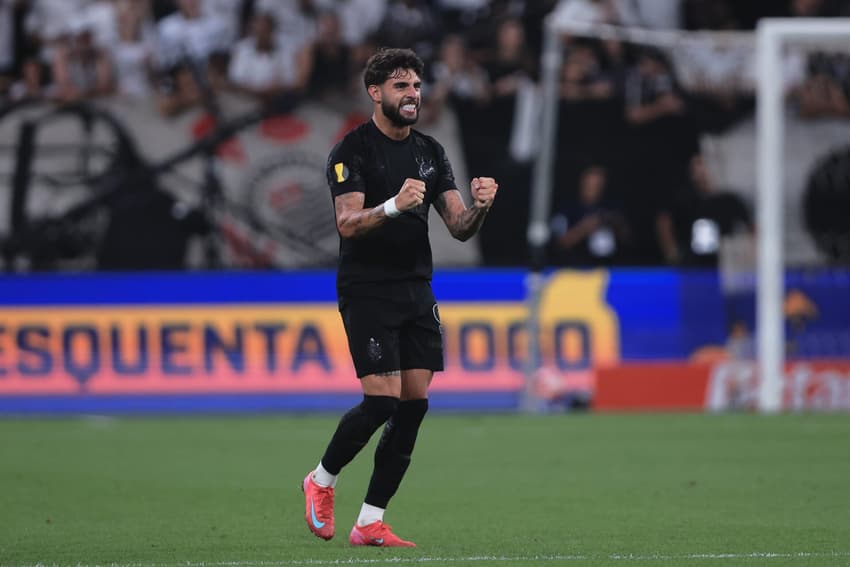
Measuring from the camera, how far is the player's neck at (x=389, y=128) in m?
7.82

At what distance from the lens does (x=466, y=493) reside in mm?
10312

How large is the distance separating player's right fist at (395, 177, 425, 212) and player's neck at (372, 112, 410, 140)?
656mm

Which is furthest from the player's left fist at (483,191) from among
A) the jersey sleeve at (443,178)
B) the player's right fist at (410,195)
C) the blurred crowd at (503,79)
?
the blurred crowd at (503,79)

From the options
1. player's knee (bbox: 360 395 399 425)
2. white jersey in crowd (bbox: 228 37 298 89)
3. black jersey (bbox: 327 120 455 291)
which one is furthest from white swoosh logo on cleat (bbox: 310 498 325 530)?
white jersey in crowd (bbox: 228 37 298 89)

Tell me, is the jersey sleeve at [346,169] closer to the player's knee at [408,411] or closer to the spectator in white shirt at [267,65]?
the player's knee at [408,411]

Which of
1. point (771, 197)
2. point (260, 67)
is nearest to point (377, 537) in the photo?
point (771, 197)

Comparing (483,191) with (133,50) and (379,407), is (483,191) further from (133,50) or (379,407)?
(133,50)

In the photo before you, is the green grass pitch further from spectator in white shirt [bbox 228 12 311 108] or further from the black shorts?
spectator in white shirt [bbox 228 12 311 108]

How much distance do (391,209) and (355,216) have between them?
220 mm

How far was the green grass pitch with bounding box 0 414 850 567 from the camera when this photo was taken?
743cm

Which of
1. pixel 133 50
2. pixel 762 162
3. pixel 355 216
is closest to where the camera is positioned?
pixel 355 216

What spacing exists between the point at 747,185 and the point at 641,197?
129 cm

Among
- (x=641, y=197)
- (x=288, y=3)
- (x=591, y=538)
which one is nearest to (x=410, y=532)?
(x=591, y=538)

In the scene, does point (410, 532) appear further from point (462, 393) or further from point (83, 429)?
point (462, 393)
